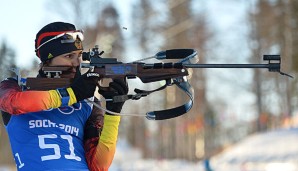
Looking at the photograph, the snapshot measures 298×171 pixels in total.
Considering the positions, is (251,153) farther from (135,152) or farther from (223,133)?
(223,133)

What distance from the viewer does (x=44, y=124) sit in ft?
12.6

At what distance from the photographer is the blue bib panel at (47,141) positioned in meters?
3.76

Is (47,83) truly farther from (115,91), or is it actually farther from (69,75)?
(115,91)

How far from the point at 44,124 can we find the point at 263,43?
98.4ft

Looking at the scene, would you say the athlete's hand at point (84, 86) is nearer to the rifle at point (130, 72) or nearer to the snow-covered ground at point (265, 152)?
the rifle at point (130, 72)

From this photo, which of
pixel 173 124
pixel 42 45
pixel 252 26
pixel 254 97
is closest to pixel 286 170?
pixel 42 45

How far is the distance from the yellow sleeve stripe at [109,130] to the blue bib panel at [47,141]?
146mm

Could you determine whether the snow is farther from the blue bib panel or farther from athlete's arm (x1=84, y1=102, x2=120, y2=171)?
the blue bib panel

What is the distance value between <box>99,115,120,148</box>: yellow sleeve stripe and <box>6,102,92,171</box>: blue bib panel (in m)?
0.15

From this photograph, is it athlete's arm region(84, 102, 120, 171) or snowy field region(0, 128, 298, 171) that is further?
snowy field region(0, 128, 298, 171)

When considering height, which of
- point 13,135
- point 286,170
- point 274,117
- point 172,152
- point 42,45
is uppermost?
point 42,45

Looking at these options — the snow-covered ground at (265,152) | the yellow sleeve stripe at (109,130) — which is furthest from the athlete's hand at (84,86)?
the snow-covered ground at (265,152)

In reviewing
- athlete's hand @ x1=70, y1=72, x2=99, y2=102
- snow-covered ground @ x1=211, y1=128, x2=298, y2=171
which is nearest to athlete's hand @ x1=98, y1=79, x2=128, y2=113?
athlete's hand @ x1=70, y1=72, x2=99, y2=102

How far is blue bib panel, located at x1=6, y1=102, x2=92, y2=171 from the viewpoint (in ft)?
12.3
